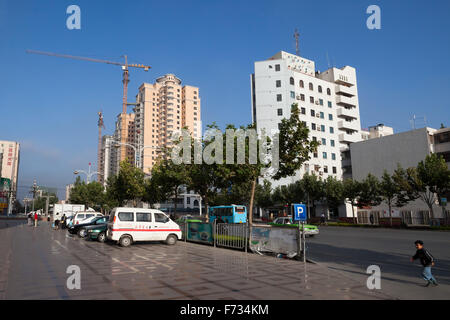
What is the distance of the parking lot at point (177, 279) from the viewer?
6.90 metres

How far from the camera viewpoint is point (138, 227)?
1670 cm

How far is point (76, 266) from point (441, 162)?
3631 centimetres

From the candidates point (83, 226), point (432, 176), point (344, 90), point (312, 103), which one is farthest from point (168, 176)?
point (344, 90)

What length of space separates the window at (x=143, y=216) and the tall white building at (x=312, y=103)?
49066 millimetres

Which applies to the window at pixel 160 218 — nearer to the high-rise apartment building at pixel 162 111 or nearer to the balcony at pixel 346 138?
the balcony at pixel 346 138

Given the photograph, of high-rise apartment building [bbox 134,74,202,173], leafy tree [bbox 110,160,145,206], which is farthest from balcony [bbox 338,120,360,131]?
high-rise apartment building [bbox 134,74,202,173]

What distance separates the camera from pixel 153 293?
696 cm

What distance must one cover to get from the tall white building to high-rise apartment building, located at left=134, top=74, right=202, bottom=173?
194 feet

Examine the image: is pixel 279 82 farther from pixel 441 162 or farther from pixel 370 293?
pixel 370 293

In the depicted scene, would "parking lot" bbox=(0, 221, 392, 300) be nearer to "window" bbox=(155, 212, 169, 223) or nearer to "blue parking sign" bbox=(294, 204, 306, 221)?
"blue parking sign" bbox=(294, 204, 306, 221)

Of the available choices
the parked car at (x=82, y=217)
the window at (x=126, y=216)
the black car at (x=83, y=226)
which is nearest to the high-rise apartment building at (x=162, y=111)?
the parked car at (x=82, y=217)

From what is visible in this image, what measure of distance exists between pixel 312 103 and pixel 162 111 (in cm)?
7496

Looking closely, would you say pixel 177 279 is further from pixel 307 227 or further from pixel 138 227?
pixel 307 227

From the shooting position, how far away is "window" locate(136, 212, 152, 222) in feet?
55.2
